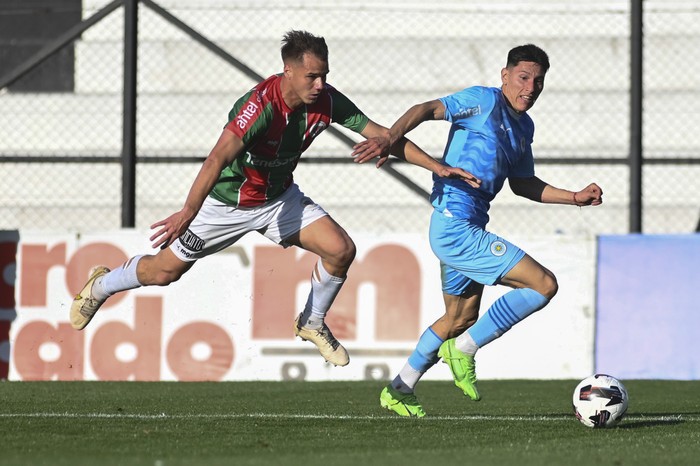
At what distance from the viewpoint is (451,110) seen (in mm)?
8164

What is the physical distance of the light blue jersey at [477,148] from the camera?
8.23 m

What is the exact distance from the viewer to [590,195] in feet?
26.5

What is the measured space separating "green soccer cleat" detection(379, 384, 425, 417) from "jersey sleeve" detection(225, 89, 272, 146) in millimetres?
1967

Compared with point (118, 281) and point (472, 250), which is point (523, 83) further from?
point (118, 281)

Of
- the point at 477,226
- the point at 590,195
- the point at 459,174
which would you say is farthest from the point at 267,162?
the point at 590,195

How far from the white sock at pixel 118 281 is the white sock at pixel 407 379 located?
194 cm

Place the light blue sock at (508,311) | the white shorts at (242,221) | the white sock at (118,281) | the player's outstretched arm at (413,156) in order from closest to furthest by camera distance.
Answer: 1. the player's outstretched arm at (413,156)
2. the light blue sock at (508,311)
3. the white shorts at (242,221)
4. the white sock at (118,281)

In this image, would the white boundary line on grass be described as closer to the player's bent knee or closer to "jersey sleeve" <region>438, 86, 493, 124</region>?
the player's bent knee

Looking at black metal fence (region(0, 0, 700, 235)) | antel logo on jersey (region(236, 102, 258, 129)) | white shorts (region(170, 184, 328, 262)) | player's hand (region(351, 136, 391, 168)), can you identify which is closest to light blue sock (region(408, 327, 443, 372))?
white shorts (region(170, 184, 328, 262))

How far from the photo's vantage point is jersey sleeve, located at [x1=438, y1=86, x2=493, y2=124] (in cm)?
818

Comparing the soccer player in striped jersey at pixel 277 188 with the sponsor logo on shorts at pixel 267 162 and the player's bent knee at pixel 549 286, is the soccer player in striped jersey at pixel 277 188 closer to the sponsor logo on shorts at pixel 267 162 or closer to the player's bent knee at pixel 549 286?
the sponsor logo on shorts at pixel 267 162

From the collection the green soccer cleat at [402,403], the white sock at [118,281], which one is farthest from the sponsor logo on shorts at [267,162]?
the green soccer cleat at [402,403]

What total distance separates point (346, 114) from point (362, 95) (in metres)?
8.61

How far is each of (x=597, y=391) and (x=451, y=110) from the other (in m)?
2.00
